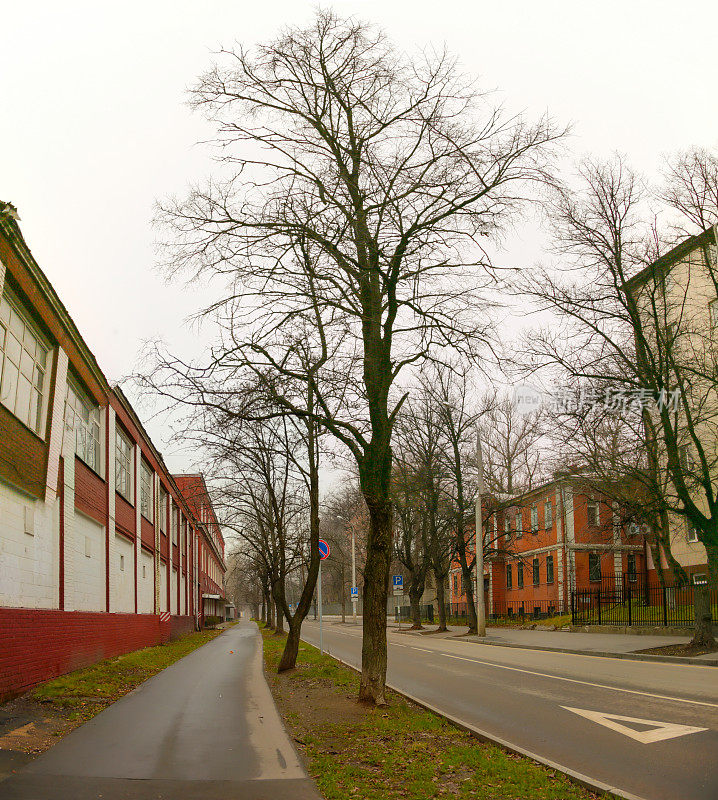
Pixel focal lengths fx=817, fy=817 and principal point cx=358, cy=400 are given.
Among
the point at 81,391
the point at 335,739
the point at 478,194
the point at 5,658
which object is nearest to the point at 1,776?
the point at 335,739

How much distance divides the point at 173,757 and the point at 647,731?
5.17 meters

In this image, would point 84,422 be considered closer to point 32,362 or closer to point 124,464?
point 32,362

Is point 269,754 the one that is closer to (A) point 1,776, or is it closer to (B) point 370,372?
(A) point 1,776

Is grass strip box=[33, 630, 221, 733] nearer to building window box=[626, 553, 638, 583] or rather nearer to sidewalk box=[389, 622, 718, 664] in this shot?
sidewalk box=[389, 622, 718, 664]

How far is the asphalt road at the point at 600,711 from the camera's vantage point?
7.30m

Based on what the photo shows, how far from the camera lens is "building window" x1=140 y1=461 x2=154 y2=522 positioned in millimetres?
32000

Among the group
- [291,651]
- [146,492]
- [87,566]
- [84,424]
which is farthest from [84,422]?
[146,492]

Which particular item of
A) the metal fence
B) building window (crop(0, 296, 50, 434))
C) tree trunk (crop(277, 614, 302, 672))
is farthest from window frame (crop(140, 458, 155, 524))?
the metal fence

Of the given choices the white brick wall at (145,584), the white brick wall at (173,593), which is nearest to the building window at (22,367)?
the white brick wall at (145,584)

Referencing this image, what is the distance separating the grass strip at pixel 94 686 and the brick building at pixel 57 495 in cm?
33

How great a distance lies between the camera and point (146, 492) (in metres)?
33.7

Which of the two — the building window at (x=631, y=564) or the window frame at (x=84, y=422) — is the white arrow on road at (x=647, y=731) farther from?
the building window at (x=631, y=564)

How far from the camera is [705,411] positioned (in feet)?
68.6

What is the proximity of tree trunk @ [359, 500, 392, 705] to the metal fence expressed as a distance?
14.4 meters
